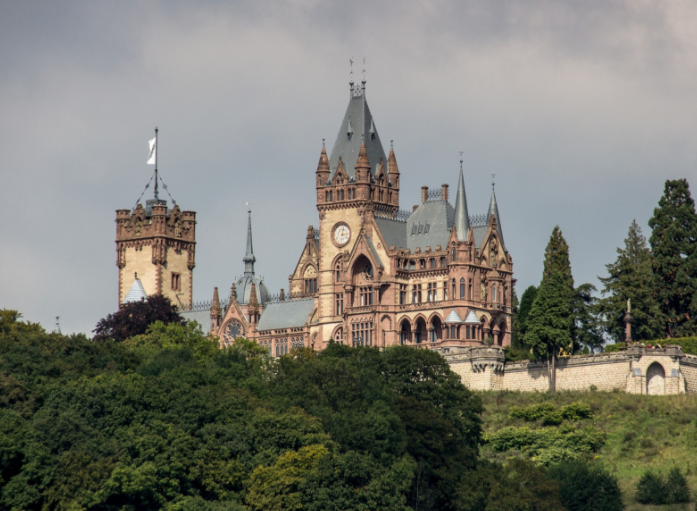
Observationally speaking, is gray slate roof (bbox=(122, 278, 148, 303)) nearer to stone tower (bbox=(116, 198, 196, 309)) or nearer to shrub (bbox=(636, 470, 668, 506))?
stone tower (bbox=(116, 198, 196, 309))

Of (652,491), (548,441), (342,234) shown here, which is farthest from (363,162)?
(652,491)

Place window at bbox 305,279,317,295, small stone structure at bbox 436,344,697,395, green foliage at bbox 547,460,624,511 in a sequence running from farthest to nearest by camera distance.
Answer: window at bbox 305,279,317,295
small stone structure at bbox 436,344,697,395
green foliage at bbox 547,460,624,511

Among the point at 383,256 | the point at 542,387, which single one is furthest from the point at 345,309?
the point at 542,387

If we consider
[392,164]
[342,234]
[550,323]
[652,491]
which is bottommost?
[652,491]

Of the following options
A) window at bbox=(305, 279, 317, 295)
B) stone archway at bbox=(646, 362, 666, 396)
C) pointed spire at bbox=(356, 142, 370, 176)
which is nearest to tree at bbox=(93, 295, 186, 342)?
window at bbox=(305, 279, 317, 295)

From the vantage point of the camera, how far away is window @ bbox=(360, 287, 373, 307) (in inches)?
5094

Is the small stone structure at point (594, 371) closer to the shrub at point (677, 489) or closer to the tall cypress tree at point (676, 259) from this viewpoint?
the tall cypress tree at point (676, 259)

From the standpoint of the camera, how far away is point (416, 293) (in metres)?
128

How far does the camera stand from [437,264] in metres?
128

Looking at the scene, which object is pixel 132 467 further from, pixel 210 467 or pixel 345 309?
pixel 345 309

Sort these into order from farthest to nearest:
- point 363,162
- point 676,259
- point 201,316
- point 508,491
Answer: point 201,316 < point 363,162 < point 676,259 < point 508,491

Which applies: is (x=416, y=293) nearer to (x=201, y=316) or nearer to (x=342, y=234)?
(x=342, y=234)

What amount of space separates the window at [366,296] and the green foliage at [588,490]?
40558 millimetres

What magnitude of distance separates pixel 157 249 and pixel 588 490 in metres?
69.2
